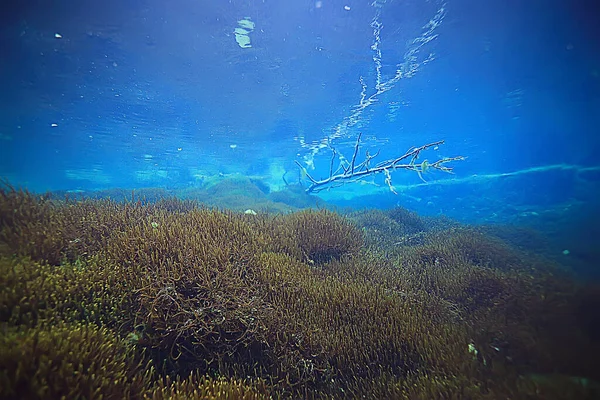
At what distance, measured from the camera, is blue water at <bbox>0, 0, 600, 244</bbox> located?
12281 mm

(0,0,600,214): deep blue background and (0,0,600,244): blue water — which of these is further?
(0,0,600,244): blue water

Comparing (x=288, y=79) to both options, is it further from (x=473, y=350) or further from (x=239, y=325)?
(x=473, y=350)

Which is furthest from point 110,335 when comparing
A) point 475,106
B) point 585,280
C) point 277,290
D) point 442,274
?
point 475,106

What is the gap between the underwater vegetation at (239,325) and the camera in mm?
2781

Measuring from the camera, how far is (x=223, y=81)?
18.2 m

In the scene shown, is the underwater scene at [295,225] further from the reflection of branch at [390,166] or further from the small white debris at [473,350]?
the reflection of branch at [390,166]

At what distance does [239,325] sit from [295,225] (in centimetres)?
460

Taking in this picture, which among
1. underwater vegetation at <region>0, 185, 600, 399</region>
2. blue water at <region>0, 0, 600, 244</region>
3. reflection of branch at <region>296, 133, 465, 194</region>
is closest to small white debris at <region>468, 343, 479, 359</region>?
underwater vegetation at <region>0, 185, 600, 399</region>

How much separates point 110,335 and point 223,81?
18.2m

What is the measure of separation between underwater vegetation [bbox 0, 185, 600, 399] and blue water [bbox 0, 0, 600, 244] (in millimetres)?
11031

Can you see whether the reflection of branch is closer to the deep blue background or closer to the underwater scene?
the underwater scene

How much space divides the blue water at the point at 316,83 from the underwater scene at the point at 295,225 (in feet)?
0.53

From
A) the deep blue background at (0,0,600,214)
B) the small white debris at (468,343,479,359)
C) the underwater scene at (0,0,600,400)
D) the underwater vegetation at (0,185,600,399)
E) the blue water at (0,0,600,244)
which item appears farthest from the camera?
the blue water at (0,0,600,244)

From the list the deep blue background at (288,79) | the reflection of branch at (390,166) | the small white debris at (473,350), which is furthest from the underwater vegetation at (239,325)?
the deep blue background at (288,79)
